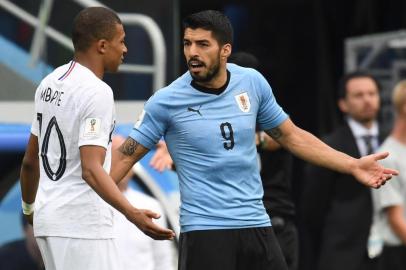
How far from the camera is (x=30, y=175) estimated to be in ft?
22.7

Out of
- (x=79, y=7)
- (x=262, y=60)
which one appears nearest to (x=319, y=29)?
(x=262, y=60)

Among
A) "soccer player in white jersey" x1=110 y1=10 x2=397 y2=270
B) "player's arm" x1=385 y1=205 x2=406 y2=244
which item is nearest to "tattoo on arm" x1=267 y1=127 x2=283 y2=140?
"soccer player in white jersey" x1=110 y1=10 x2=397 y2=270

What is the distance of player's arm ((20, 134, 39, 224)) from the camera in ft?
22.4

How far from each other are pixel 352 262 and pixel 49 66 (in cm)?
292

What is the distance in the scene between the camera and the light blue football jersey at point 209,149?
22.1ft

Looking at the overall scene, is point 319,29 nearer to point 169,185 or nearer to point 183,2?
point 183,2

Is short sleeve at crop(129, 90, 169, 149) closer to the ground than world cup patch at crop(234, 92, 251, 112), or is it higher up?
closer to the ground

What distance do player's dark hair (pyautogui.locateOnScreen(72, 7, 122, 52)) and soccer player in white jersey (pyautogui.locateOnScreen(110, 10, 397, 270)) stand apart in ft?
1.26

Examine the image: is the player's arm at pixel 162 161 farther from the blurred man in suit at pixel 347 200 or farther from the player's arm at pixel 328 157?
the blurred man in suit at pixel 347 200

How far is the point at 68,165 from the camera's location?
656cm

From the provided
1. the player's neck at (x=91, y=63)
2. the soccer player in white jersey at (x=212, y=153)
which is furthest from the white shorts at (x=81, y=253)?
the player's neck at (x=91, y=63)

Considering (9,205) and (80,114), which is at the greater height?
(80,114)

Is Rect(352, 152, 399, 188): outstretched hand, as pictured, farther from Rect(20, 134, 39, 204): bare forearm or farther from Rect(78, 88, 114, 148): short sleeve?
Rect(20, 134, 39, 204): bare forearm

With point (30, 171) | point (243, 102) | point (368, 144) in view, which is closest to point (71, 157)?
point (30, 171)
